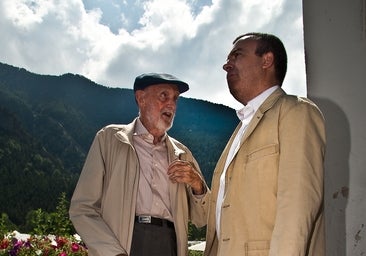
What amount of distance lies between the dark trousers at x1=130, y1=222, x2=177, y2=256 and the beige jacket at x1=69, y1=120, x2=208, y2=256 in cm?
7

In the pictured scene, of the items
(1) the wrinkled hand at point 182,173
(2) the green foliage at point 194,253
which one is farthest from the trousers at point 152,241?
(2) the green foliage at point 194,253

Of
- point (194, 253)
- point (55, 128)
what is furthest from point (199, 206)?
point (55, 128)

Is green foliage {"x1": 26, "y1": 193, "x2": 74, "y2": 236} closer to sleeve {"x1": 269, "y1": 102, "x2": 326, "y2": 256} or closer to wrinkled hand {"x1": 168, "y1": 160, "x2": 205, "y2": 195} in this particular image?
wrinkled hand {"x1": 168, "y1": 160, "x2": 205, "y2": 195}

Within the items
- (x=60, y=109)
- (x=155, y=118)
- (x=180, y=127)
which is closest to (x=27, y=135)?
(x=60, y=109)

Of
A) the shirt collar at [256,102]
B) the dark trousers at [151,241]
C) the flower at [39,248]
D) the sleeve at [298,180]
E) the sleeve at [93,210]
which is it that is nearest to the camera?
the sleeve at [298,180]

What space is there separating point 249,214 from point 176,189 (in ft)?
2.54

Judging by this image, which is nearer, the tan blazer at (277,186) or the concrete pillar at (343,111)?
the tan blazer at (277,186)

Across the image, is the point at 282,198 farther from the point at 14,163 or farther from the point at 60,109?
the point at 60,109

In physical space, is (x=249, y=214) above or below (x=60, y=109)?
below

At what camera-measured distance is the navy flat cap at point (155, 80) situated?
2.62 meters

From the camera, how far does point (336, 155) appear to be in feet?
8.58

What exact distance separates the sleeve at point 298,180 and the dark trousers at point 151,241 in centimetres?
86

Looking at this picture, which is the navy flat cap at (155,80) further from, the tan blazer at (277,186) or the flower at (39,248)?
the flower at (39,248)

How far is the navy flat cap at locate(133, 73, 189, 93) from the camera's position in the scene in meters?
2.62
